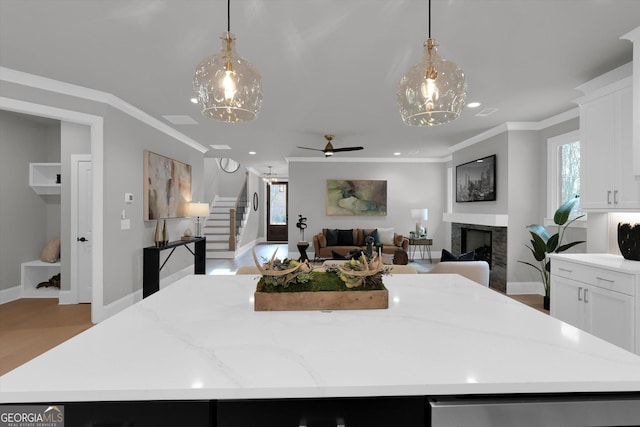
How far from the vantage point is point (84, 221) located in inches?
178

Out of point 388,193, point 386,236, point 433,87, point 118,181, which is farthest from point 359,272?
point 388,193

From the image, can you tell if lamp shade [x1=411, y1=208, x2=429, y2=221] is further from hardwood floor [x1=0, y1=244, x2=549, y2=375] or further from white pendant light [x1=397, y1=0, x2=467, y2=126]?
white pendant light [x1=397, y1=0, x2=467, y2=126]

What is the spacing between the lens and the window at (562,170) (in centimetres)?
457

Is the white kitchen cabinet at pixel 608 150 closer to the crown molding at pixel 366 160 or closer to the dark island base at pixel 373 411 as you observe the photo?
the dark island base at pixel 373 411

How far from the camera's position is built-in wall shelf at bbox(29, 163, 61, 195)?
15.9ft

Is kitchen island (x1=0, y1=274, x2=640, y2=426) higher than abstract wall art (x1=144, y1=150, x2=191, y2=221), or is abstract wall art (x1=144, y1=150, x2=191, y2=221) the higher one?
abstract wall art (x1=144, y1=150, x2=191, y2=221)

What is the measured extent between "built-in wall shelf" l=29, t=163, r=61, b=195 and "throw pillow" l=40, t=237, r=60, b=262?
0.77m

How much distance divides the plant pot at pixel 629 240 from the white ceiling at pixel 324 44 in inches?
58.8

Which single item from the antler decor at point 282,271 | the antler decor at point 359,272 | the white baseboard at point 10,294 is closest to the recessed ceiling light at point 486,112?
the antler decor at point 359,272

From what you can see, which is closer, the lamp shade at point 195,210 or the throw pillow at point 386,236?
the lamp shade at point 195,210

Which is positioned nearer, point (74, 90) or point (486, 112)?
point (74, 90)

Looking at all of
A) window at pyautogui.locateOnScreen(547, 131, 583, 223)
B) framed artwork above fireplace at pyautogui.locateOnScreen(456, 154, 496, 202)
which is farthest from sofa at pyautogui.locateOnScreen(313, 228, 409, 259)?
window at pyautogui.locateOnScreen(547, 131, 583, 223)

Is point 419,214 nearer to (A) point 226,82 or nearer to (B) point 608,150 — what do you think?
(B) point 608,150

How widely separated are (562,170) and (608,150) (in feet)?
6.69
